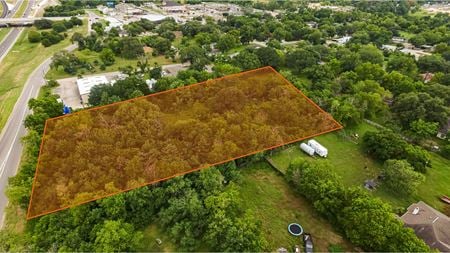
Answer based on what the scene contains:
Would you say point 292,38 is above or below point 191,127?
below

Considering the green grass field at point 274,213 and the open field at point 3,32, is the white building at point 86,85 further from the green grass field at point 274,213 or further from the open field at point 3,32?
the open field at point 3,32

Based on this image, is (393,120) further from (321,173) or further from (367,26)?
(367,26)

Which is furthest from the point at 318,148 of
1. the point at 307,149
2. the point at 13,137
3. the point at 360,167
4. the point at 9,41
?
the point at 9,41

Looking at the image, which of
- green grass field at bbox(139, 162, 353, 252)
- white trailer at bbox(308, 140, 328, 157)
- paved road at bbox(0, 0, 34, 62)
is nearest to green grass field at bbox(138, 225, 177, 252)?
green grass field at bbox(139, 162, 353, 252)

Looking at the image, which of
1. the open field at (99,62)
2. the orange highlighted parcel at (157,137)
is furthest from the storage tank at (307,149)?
the open field at (99,62)

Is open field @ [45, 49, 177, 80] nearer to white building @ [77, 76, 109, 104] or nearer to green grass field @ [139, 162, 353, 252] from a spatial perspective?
white building @ [77, 76, 109, 104]

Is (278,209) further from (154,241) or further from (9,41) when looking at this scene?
(9,41)

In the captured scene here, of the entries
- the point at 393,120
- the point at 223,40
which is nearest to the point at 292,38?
the point at 223,40
